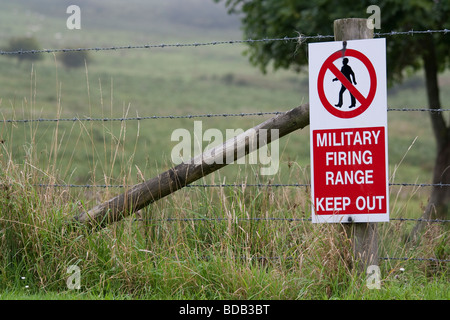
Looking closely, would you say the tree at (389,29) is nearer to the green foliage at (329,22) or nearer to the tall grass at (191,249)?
the green foliage at (329,22)

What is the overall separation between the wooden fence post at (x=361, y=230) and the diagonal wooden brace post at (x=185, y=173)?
2.06 feet

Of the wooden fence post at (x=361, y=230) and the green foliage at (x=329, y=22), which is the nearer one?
the wooden fence post at (x=361, y=230)

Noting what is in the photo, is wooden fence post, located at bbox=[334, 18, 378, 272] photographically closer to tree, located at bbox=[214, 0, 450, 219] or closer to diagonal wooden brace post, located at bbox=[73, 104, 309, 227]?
diagonal wooden brace post, located at bbox=[73, 104, 309, 227]

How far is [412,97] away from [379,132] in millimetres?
46332

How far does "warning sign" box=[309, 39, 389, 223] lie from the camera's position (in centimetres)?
427

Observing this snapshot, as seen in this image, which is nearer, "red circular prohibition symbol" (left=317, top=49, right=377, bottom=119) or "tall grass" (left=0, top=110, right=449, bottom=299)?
"tall grass" (left=0, top=110, right=449, bottom=299)

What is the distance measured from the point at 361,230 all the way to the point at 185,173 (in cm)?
139

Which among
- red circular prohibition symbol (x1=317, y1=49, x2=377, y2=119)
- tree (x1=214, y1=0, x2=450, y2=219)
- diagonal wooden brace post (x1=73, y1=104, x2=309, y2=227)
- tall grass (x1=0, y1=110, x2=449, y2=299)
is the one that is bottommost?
tall grass (x1=0, y1=110, x2=449, y2=299)

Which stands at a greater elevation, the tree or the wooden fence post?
the tree

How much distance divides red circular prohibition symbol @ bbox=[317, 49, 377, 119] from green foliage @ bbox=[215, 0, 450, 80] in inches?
157

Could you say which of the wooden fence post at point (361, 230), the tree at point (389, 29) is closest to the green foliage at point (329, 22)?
the tree at point (389, 29)

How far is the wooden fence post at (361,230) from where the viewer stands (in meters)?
4.31

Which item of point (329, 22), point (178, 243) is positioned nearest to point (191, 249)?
point (178, 243)

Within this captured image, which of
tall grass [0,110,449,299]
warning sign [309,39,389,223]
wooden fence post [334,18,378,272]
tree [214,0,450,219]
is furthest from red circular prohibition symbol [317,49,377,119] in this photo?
tree [214,0,450,219]
